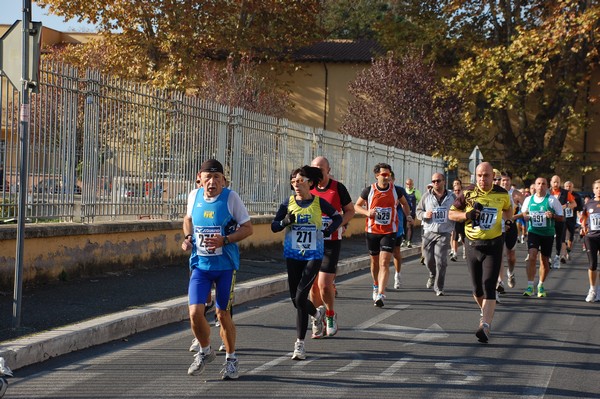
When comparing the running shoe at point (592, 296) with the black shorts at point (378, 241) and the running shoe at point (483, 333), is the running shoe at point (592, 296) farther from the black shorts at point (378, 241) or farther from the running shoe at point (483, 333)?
the running shoe at point (483, 333)

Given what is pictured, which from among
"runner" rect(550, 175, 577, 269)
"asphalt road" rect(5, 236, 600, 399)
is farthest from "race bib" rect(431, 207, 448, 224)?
"runner" rect(550, 175, 577, 269)

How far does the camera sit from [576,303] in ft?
45.4

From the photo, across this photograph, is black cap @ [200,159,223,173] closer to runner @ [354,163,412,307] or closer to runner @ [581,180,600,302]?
runner @ [354,163,412,307]

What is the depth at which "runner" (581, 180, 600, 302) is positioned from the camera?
1377 centimetres

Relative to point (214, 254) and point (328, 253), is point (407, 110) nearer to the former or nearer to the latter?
point (328, 253)

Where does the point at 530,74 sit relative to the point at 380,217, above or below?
above

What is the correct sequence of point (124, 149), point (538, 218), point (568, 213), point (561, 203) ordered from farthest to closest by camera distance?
point (568, 213) < point (561, 203) < point (124, 149) < point (538, 218)

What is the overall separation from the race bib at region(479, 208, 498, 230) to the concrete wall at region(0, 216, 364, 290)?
5475mm

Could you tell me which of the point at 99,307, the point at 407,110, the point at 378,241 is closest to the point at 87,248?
the point at 99,307

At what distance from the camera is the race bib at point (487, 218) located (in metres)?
10.4

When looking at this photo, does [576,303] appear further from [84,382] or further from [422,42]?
[422,42]

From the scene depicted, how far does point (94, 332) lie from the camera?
9.18 meters

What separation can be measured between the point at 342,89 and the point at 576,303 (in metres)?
41.1

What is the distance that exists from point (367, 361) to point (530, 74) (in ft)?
111
